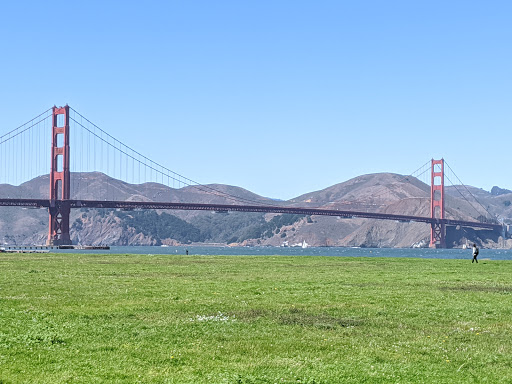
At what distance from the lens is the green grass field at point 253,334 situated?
14.8m

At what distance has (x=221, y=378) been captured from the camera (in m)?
14.1

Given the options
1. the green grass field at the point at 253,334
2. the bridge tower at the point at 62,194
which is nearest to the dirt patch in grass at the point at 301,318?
the green grass field at the point at 253,334

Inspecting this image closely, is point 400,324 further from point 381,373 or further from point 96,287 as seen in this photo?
point 96,287

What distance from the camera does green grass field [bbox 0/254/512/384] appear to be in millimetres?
14766

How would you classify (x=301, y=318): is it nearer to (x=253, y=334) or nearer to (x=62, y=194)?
(x=253, y=334)

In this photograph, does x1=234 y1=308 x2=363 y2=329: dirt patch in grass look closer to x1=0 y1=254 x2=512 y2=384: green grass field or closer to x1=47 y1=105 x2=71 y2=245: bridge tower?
x1=0 y1=254 x2=512 y2=384: green grass field

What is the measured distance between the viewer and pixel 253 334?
19.1m

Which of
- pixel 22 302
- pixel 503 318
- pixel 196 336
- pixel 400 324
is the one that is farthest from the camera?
pixel 22 302

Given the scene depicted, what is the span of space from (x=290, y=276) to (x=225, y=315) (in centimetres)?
1860

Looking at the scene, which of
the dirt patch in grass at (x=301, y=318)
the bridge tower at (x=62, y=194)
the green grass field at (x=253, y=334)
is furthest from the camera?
the bridge tower at (x=62, y=194)

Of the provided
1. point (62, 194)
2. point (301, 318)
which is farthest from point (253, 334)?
point (62, 194)

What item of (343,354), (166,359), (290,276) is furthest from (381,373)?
(290,276)

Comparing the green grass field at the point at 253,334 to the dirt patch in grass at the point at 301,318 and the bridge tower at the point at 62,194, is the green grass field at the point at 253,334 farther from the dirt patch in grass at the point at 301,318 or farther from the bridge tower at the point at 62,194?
the bridge tower at the point at 62,194

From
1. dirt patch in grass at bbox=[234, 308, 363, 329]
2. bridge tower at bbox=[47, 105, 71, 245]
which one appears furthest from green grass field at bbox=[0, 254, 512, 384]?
bridge tower at bbox=[47, 105, 71, 245]
